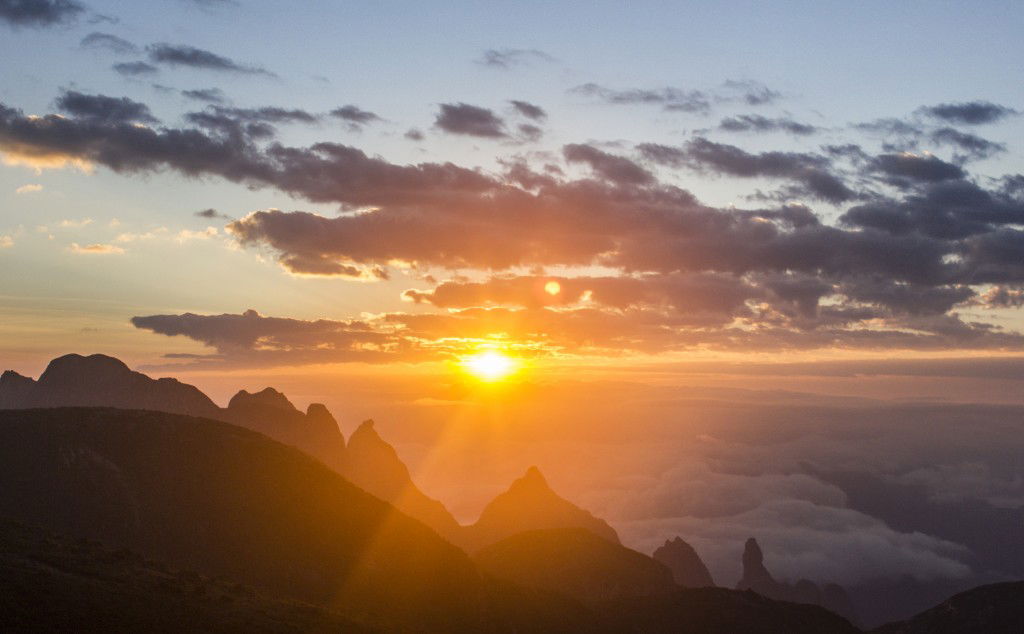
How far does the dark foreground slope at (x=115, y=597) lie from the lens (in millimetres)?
81000

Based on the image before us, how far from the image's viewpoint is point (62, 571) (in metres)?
92.9

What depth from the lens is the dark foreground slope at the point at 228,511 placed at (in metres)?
143

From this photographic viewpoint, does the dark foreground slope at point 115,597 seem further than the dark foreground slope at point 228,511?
No

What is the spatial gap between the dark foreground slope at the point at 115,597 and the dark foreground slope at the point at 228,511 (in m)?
28.3

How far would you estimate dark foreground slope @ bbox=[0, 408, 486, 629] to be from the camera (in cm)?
14300

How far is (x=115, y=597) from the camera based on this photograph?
89.0m

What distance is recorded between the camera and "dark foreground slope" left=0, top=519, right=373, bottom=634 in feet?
266

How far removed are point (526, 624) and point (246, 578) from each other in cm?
6581

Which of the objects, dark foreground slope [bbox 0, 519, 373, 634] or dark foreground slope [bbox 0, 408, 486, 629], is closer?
dark foreground slope [bbox 0, 519, 373, 634]

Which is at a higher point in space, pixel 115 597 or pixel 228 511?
pixel 115 597

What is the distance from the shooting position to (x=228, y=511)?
15588 centimetres

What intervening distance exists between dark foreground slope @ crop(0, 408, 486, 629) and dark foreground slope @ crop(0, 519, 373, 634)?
28313 millimetres

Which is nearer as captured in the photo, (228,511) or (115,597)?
(115,597)

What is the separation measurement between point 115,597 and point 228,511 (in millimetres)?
67934
